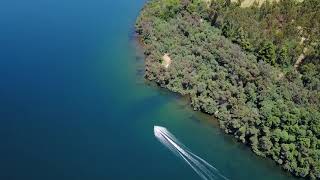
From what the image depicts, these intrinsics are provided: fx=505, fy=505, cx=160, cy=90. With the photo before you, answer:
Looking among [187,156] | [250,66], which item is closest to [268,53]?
[250,66]

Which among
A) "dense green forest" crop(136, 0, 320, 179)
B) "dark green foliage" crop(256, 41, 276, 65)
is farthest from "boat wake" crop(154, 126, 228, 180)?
"dark green foliage" crop(256, 41, 276, 65)

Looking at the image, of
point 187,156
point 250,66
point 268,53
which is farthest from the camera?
point 268,53

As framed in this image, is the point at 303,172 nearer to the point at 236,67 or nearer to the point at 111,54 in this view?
the point at 236,67

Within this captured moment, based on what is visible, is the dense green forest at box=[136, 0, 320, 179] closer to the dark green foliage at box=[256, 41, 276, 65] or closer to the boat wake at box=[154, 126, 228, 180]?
the dark green foliage at box=[256, 41, 276, 65]

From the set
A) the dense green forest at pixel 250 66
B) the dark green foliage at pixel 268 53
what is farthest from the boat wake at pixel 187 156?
the dark green foliage at pixel 268 53

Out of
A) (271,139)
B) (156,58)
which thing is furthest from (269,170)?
(156,58)

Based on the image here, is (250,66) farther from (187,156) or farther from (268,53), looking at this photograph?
(187,156)
